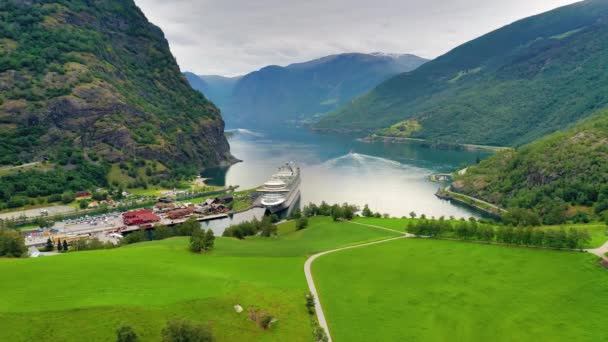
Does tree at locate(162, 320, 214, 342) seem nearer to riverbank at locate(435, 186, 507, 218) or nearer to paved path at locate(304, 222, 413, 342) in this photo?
paved path at locate(304, 222, 413, 342)

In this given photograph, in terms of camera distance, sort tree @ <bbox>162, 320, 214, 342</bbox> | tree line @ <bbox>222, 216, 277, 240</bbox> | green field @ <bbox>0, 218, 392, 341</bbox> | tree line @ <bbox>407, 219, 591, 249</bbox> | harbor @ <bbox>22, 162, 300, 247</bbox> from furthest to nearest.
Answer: harbor @ <bbox>22, 162, 300, 247</bbox>, tree line @ <bbox>222, 216, 277, 240</bbox>, tree line @ <bbox>407, 219, 591, 249</bbox>, green field @ <bbox>0, 218, 392, 341</bbox>, tree @ <bbox>162, 320, 214, 342</bbox>

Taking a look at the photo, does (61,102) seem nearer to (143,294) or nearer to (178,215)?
(178,215)

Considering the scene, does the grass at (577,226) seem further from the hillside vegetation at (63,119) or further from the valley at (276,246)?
the hillside vegetation at (63,119)

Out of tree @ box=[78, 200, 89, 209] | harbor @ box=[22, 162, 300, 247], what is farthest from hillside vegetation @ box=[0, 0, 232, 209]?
harbor @ box=[22, 162, 300, 247]

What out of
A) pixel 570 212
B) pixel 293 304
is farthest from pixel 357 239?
pixel 570 212

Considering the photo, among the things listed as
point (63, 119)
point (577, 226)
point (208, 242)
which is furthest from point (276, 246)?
point (63, 119)

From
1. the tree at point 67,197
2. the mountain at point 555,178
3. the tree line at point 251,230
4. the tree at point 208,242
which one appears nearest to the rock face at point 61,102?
the tree at point 67,197

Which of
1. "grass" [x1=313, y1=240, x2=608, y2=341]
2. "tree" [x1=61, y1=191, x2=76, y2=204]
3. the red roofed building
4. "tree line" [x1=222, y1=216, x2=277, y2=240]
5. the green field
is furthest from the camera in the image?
"tree" [x1=61, y1=191, x2=76, y2=204]

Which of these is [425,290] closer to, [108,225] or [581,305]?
[581,305]
